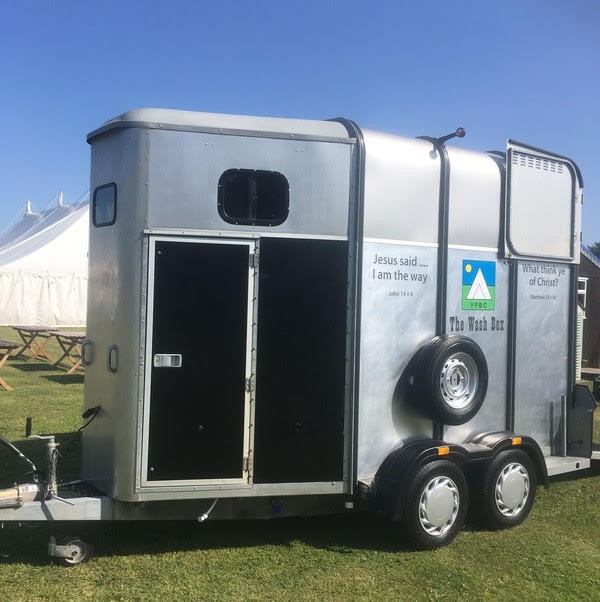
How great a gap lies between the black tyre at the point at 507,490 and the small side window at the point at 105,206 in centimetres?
321

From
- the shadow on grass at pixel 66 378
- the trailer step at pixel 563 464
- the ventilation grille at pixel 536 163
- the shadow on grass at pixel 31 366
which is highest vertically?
the ventilation grille at pixel 536 163

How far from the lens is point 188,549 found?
4.79 m

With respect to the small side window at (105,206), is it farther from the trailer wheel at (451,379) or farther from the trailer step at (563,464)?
the trailer step at (563,464)

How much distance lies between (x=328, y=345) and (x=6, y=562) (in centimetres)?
247

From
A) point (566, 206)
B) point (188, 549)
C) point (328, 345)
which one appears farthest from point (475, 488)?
point (566, 206)

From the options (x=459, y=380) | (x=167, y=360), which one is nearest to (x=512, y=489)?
(x=459, y=380)

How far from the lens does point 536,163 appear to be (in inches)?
226

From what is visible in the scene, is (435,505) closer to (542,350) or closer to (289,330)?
(289,330)

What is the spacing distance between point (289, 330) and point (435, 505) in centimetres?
157

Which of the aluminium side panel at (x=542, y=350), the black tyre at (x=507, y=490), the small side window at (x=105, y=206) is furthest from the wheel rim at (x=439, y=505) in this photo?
the small side window at (x=105, y=206)

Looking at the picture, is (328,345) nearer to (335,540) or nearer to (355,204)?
(355,204)

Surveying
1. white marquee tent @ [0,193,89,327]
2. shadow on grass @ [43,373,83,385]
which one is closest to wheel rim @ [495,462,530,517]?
→ shadow on grass @ [43,373,83,385]

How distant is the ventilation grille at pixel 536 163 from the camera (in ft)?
18.4

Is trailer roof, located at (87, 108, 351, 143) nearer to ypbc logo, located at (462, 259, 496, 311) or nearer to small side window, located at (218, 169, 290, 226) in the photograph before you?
small side window, located at (218, 169, 290, 226)
